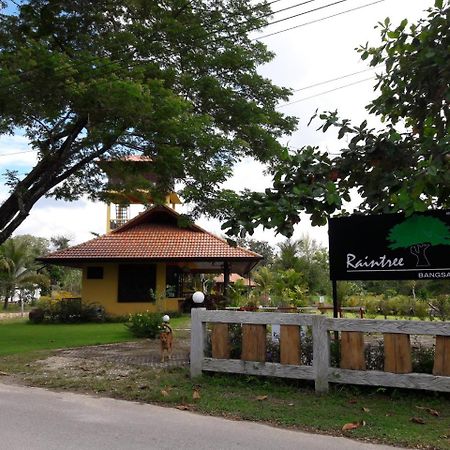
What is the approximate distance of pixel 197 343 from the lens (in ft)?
27.3

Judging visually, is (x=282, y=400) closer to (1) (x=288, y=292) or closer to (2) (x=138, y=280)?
(1) (x=288, y=292)

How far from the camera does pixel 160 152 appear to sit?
536 inches

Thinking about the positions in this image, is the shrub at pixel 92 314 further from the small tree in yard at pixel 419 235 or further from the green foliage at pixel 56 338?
the small tree in yard at pixel 419 235

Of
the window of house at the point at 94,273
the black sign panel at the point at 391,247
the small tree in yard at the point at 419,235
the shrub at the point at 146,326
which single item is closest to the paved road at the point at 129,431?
the black sign panel at the point at 391,247

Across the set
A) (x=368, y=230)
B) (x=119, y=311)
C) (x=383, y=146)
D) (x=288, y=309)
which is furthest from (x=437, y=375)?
(x=119, y=311)

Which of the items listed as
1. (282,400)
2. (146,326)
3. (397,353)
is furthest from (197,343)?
(146,326)

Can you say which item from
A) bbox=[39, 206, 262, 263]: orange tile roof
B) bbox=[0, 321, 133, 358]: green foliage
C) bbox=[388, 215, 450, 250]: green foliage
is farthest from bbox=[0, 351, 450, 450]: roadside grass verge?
bbox=[39, 206, 262, 263]: orange tile roof

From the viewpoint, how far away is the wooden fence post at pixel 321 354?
7215 millimetres

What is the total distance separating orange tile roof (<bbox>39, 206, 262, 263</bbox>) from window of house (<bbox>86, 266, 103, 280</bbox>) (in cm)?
104

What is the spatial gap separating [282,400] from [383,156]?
12.2ft

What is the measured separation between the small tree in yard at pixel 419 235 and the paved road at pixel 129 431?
3062 mm

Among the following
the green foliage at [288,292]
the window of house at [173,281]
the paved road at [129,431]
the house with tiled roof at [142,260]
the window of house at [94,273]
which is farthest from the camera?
the window of house at [173,281]

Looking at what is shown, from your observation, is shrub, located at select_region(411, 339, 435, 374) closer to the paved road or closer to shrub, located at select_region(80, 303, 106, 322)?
the paved road

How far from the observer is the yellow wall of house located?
22688 mm
